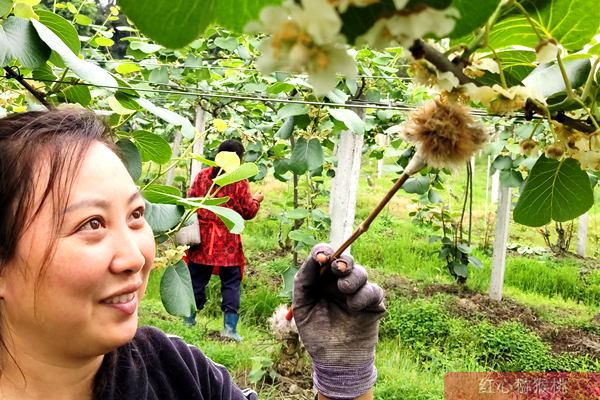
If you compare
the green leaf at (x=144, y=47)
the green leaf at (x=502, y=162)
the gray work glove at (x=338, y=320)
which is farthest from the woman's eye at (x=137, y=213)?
the green leaf at (x=502, y=162)

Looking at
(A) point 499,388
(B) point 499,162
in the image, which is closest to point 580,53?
(A) point 499,388

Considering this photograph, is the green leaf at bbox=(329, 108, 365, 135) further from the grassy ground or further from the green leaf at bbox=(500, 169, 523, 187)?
the green leaf at bbox=(500, 169, 523, 187)

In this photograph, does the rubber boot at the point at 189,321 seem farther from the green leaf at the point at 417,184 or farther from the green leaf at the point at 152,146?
the green leaf at the point at 152,146

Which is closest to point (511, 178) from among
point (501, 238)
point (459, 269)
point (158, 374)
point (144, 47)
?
point (501, 238)

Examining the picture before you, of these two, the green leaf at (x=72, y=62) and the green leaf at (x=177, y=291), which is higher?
the green leaf at (x=72, y=62)

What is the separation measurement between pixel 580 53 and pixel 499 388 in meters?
2.52

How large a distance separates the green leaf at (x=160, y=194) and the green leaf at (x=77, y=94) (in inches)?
8.2

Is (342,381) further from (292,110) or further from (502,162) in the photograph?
(502,162)

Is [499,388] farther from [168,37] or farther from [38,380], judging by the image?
[168,37]

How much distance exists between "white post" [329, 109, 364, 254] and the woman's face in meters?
A: 1.61

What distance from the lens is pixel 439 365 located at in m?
3.09

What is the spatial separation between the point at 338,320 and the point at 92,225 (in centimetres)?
56

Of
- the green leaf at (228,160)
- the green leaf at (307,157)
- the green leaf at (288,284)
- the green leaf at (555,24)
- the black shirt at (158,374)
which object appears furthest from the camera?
the green leaf at (288,284)

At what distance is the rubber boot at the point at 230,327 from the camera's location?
343cm
